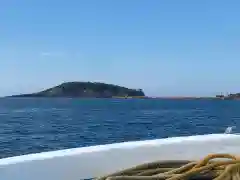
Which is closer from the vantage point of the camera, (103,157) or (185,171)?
(185,171)

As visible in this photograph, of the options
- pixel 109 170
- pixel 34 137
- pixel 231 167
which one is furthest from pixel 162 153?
pixel 34 137

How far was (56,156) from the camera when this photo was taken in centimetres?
208

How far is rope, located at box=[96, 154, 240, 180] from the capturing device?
5.98 ft

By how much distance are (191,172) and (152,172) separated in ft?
0.67

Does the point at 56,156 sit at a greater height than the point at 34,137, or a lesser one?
greater

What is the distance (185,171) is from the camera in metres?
1.90

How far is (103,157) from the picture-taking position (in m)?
2.20

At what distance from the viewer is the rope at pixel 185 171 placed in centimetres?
182

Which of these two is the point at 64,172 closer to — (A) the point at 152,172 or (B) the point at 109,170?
(B) the point at 109,170

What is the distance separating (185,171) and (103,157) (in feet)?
1.69

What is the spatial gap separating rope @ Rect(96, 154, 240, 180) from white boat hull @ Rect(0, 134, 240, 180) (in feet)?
0.79

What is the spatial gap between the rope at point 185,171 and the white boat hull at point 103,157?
24 cm

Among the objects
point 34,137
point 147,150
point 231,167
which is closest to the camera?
point 231,167

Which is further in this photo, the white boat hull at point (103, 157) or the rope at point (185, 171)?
the white boat hull at point (103, 157)
